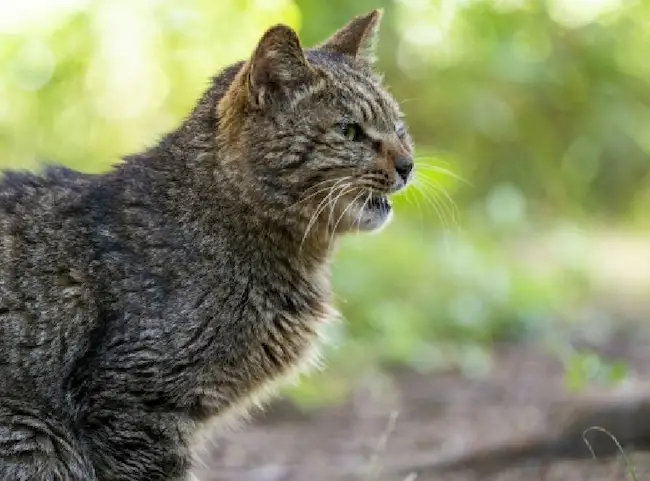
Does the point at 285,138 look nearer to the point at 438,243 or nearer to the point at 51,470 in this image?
the point at 51,470

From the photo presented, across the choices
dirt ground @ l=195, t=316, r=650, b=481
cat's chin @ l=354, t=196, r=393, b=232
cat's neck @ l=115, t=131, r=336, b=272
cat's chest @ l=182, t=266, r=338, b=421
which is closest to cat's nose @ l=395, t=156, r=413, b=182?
cat's chin @ l=354, t=196, r=393, b=232

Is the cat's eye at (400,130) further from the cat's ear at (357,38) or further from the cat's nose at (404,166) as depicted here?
the cat's ear at (357,38)

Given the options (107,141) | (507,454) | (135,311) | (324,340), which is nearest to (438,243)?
(107,141)

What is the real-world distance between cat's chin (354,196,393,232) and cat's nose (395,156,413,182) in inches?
4.0

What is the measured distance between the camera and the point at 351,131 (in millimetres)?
2936

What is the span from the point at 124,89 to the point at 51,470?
4.97 m

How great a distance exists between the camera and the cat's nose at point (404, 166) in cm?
292

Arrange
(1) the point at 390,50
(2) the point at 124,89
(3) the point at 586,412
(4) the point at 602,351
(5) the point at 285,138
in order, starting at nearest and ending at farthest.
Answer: (5) the point at 285,138, (3) the point at 586,412, (4) the point at 602,351, (2) the point at 124,89, (1) the point at 390,50

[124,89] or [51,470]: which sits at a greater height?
[124,89]

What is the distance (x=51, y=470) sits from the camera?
107 inches

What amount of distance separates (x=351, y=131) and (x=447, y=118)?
18.4 feet

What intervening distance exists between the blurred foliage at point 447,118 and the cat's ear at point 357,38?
1.87 meters

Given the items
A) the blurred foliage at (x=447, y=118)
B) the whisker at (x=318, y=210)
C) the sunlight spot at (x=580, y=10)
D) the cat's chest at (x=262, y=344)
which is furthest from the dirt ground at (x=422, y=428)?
the sunlight spot at (x=580, y=10)

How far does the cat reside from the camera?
2727 mm
